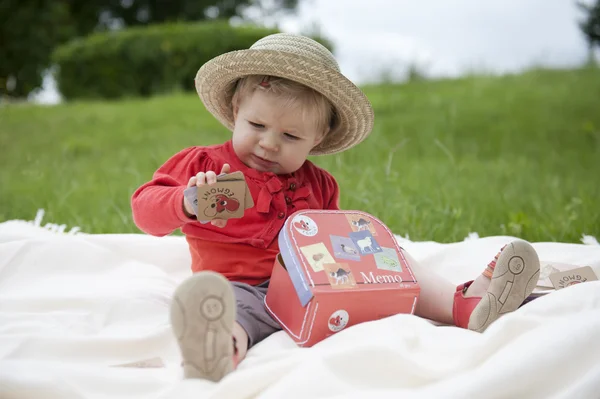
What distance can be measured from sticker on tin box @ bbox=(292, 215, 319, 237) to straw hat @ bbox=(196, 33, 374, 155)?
1.36ft

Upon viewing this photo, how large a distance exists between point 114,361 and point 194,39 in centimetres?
863

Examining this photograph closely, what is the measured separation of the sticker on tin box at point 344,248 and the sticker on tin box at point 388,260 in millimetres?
63

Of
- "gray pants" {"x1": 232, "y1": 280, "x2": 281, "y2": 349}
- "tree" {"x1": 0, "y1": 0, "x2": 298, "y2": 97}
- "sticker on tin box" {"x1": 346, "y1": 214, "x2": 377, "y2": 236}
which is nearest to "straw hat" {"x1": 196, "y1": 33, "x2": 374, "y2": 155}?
"sticker on tin box" {"x1": 346, "y1": 214, "x2": 377, "y2": 236}

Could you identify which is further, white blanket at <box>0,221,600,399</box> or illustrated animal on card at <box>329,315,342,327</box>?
illustrated animal on card at <box>329,315,342,327</box>

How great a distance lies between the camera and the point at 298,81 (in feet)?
6.43

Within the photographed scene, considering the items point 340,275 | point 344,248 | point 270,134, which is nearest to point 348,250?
point 344,248

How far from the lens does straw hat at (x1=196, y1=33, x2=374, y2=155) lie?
1.92 m

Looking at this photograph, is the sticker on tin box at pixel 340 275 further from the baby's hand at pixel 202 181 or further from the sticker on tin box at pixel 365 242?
the baby's hand at pixel 202 181

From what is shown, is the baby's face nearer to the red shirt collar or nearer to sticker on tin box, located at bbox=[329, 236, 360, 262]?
the red shirt collar

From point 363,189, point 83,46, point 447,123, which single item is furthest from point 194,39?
point 363,189

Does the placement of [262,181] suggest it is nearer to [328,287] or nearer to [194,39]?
[328,287]

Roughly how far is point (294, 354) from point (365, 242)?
476 millimetres

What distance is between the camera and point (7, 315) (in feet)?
5.88

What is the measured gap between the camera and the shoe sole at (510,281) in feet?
5.69
